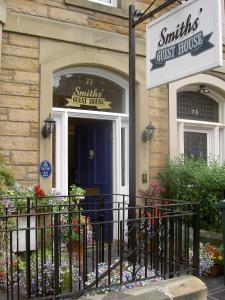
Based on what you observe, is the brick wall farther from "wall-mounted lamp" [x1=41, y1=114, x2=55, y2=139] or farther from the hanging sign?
the hanging sign

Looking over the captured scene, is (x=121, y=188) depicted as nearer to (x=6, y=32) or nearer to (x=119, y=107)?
(x=119, y=107)

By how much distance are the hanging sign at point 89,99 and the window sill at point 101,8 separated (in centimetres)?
134

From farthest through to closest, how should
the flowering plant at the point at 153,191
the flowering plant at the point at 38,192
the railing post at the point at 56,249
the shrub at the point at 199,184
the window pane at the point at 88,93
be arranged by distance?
1. the flowering plant at the point at 153,191
2. the window pane at the point at 88,93
3. the shrub at the point at 199,184
4. the flowering plant at the point at 38,192
5. the railing post at the point at 56,249

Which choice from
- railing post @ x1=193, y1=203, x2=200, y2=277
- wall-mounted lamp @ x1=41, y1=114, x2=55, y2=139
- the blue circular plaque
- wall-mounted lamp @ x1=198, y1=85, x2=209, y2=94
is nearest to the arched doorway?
the blue circular plaque

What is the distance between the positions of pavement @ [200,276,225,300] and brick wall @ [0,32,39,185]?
2.90 m

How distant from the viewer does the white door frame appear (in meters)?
6.57

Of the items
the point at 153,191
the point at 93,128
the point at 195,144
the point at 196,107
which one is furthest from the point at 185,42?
the point at 195,144

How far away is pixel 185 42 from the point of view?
175 inches

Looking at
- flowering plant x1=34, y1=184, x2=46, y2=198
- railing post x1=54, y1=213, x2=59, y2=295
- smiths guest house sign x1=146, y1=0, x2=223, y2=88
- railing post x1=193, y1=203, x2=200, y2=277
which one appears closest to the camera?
railing post x1=54, y1=213, x2=59, y2=295

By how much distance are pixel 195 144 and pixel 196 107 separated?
78 cm

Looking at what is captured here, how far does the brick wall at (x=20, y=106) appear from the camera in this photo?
19.6ft

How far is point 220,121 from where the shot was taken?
898 centimetres

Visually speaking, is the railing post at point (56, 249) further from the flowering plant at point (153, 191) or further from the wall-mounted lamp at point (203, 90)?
the wall-mounted lamp at point (203, 90)

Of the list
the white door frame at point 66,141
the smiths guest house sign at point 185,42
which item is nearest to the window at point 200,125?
the white door frame at point 66,141
